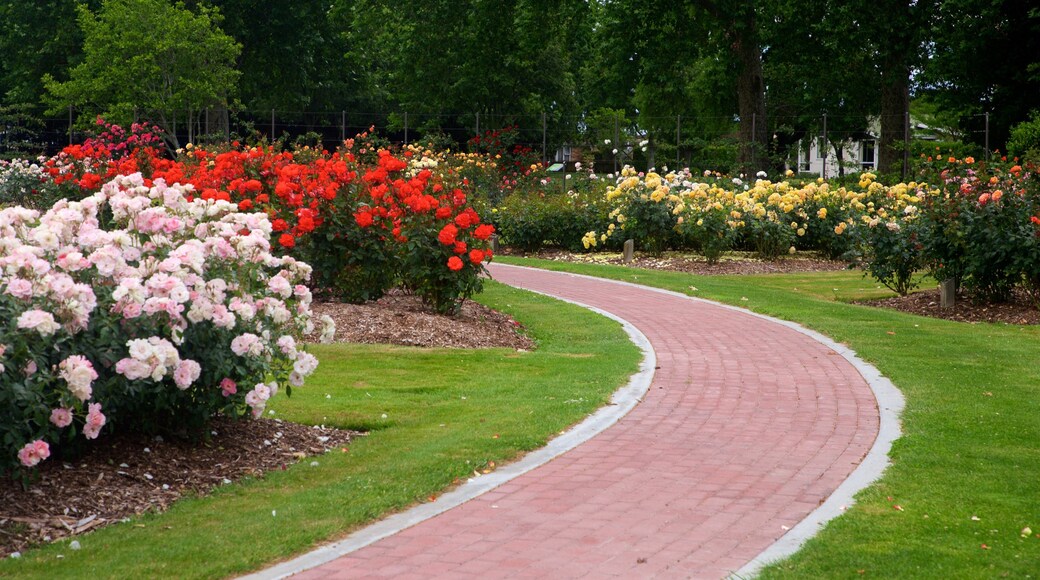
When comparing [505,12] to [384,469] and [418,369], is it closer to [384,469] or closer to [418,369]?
[418,369]

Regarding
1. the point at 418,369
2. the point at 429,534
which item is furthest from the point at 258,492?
the point at 418,369

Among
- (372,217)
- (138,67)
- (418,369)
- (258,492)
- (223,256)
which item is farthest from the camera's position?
(138,67)

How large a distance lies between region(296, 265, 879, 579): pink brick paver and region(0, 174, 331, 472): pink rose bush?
5.36 feet

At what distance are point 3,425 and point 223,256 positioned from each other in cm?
183

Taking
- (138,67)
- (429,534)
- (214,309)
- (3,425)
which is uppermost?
(138,67)

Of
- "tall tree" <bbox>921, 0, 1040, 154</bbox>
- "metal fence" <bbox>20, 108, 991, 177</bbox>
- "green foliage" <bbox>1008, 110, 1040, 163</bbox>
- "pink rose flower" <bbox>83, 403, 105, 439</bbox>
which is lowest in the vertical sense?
"pink rose flower" <bbox>83, 403, 105, 439</bbox>

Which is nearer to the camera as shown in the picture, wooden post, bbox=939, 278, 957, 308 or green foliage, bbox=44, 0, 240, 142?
wooden post, bbox=939, 278, 957, 308

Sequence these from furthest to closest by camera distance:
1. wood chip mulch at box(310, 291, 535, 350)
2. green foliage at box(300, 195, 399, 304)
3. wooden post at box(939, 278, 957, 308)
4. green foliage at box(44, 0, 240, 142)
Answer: green foliage at box(44, 0, 240, 142)
wooden post at box(939, 278, 957, 308)
green foliage at box(300, 195, 399, 304)
wood chip mulch at box(310, 291, 535, 350)

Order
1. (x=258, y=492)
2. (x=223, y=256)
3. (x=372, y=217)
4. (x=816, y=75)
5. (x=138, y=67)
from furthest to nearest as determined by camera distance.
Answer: (x=816, y=75) < (x=138, y=67) < (x=372, y=217) < (x=223, y=256) < (x=258, y=492)

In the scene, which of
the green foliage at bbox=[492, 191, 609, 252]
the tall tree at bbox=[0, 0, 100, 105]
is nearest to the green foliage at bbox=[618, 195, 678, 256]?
the green foliage at bbox=[492, 191, 609, 252]

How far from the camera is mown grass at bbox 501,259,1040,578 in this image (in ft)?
17.4

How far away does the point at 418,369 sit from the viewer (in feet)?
33.8

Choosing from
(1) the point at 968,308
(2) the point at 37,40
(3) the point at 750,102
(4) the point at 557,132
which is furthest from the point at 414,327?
(2) the point at 37,40

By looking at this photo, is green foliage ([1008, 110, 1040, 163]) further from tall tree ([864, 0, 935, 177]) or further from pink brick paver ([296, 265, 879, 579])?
pink brick paver ([296, 265, 879, 579])
